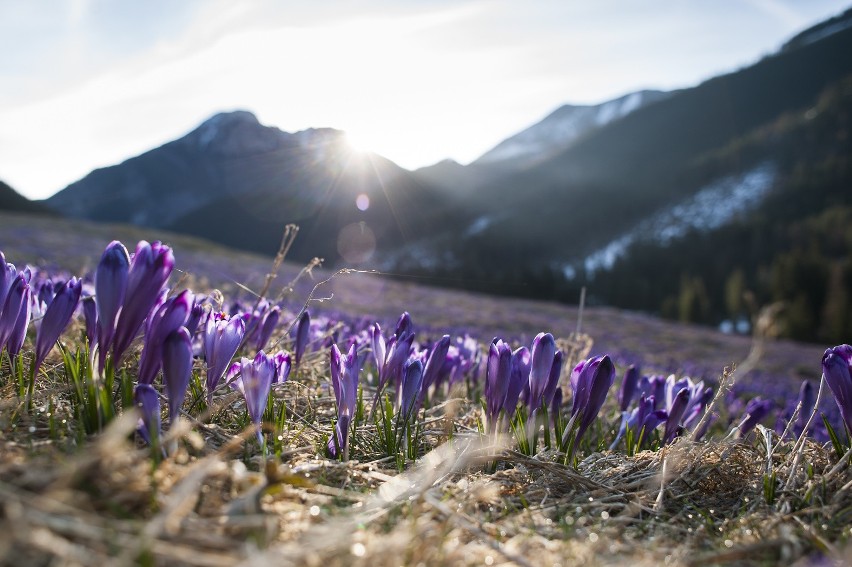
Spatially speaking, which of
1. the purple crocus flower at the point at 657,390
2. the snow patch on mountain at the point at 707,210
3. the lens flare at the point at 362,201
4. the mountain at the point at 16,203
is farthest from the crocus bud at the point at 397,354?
the lens flare at the point at 362,201

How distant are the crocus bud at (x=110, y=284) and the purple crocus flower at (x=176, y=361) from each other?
0.25 meters

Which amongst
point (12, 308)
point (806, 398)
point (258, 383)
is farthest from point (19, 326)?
point (806, 398)

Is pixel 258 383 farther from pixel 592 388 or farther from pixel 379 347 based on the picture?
pixel 592 388

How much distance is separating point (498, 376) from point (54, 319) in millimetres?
1729

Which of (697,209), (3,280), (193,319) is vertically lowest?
(193,319)

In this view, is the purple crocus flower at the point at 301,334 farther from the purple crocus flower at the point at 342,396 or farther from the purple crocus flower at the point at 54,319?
the purple crocus flower at the point at 54,319

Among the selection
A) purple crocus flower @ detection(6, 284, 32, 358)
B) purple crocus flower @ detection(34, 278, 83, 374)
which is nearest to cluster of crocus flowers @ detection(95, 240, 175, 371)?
purple crocus flower @ detection(34, 278, 83, 374)

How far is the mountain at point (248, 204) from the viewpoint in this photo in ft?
291

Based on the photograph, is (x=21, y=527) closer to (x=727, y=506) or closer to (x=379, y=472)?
(x=379, y=472)

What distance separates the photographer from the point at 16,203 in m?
66.9

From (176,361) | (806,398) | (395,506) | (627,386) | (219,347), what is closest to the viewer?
(395,506)

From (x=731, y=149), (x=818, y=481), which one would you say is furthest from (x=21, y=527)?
(x=731, y=149)

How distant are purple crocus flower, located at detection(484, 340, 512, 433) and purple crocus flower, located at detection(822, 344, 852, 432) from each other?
1.27 meters

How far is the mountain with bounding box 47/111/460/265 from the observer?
88.8 meters
